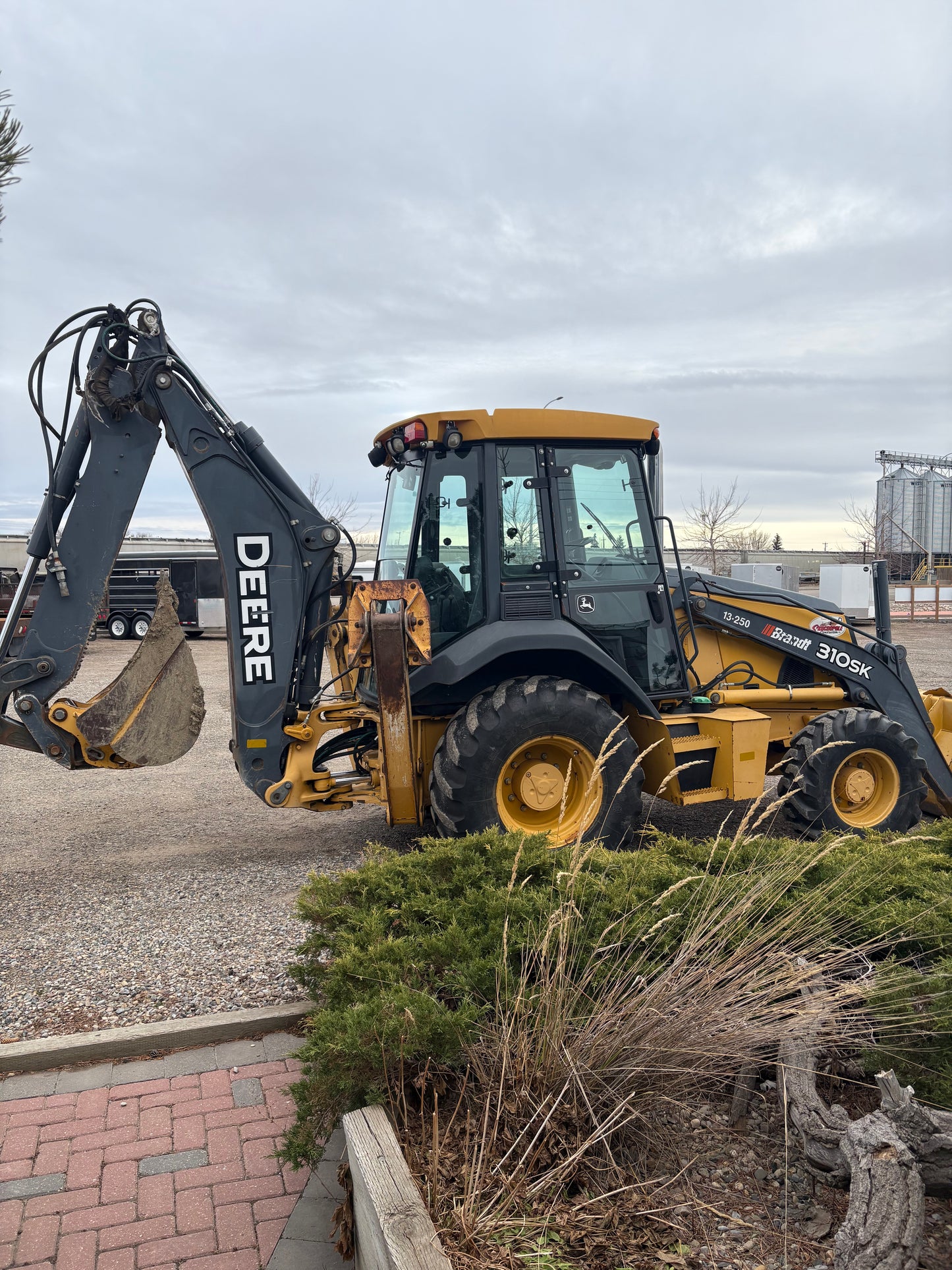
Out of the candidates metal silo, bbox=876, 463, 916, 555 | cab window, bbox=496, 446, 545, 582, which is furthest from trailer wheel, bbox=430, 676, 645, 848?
metal silo, bbox=876, 463, 916, 555

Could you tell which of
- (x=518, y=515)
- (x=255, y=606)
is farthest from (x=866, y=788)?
(x=255, y=606)

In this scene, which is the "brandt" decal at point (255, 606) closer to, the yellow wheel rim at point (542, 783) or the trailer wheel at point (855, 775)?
the yellow wheel rim at point (542, 783)

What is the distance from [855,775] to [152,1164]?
4.96 metres

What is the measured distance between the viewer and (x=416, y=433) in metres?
5.59

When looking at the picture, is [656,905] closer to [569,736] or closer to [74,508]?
[569,736]

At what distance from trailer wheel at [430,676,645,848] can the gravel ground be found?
1.12m

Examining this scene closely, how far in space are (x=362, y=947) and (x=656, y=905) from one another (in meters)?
1.10

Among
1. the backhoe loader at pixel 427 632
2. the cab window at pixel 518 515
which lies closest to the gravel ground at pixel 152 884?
the backhoe loader at pixel 427 632

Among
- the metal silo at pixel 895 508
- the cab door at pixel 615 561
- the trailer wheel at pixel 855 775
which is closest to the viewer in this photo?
the cab door at pixel 615 561

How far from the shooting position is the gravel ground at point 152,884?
426 centimetres

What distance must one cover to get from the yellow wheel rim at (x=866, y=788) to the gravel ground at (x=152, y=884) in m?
0.80

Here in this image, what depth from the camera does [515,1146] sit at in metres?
2.49

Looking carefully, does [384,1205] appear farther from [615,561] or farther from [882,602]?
[882,602]

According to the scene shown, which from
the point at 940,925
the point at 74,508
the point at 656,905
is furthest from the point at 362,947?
the point at 74,508
